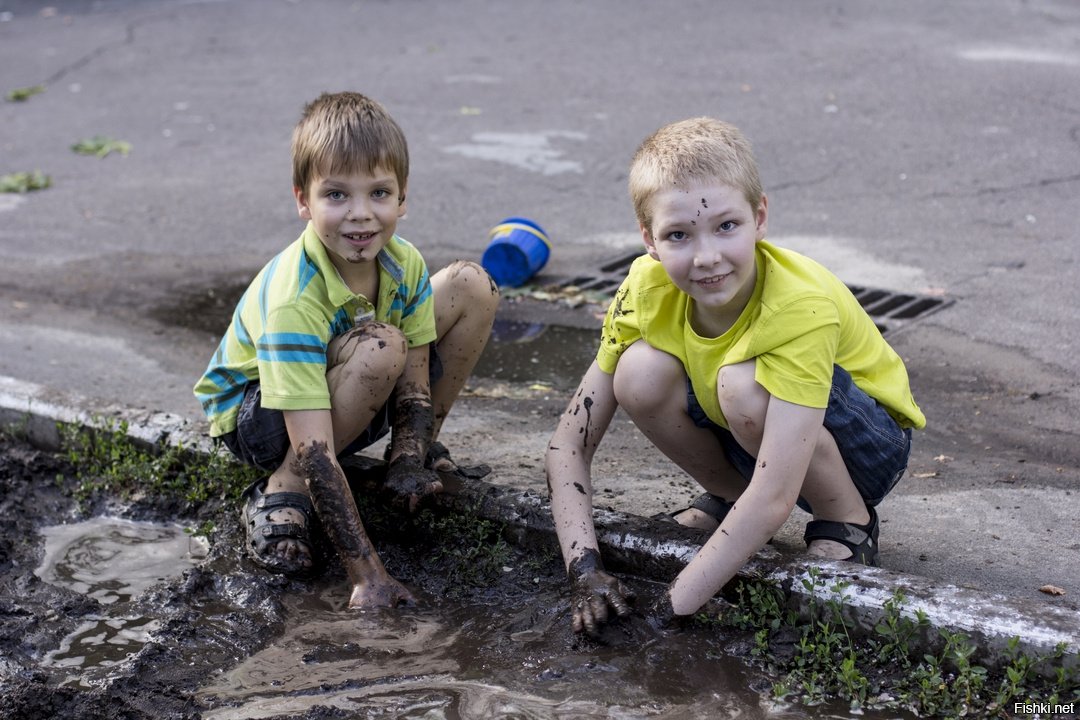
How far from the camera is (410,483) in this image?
3400 mm

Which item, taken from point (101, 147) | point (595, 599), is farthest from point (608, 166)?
A: point (595, 599)

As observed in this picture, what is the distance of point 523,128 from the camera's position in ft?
27.5

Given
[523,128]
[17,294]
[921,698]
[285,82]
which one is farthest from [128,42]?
[921,698]

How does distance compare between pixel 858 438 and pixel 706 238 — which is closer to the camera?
pixel 706 238

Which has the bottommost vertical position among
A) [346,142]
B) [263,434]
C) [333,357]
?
[263,434]

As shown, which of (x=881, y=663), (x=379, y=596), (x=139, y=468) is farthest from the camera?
(x=139, y=468)

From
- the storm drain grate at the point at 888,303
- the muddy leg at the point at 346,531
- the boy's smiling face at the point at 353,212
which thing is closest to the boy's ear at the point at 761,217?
the boy's smiling face at the point at 353,212

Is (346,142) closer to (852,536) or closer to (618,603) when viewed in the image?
(618,603)

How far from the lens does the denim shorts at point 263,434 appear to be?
3.36 m

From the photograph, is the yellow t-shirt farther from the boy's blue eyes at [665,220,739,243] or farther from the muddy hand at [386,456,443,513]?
the muddy hand at [386,456,443,513]

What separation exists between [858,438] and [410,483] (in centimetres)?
126

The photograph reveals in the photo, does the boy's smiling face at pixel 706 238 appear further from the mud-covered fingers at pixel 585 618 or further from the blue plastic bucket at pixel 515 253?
the blue plastic bucket at pixel 515 253

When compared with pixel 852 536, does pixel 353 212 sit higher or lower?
higher

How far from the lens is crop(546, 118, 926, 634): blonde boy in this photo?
9.02 ft
